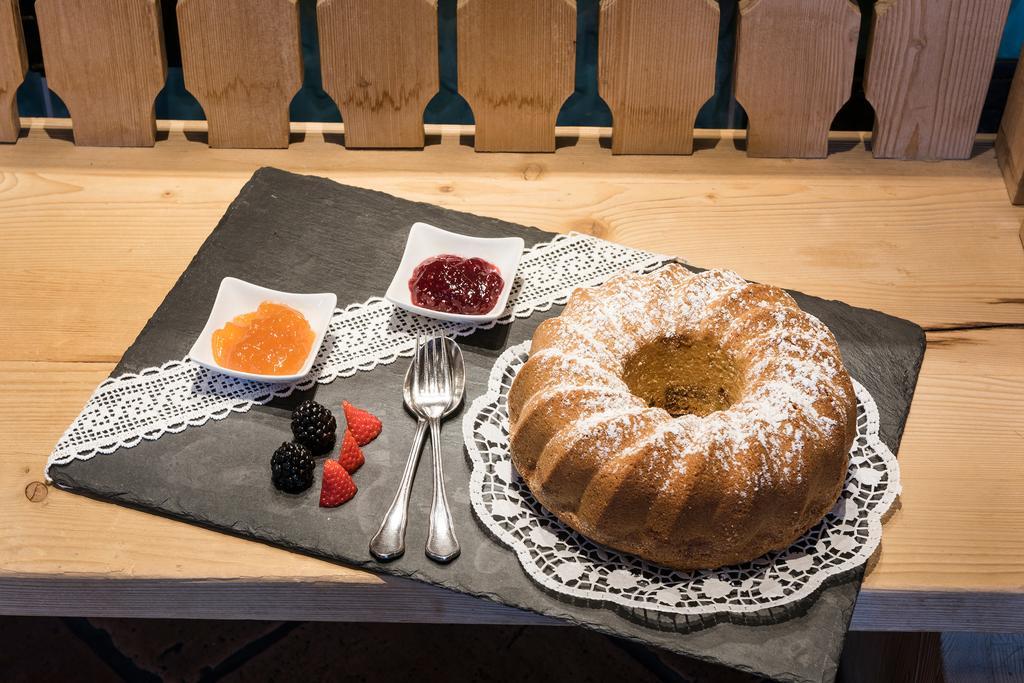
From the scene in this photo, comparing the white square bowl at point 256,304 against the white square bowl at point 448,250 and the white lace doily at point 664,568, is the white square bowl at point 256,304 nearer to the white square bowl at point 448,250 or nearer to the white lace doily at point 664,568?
the white square bowl at point 448,250

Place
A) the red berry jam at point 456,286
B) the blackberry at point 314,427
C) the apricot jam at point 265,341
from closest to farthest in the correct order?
the blackberry at point 314,427, the apricot jam at point 265,341, the red berry jam at point 456,286

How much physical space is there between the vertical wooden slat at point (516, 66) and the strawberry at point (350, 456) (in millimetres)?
989

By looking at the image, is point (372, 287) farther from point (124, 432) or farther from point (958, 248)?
point (958, 248)

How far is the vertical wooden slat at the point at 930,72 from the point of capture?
7.76ft

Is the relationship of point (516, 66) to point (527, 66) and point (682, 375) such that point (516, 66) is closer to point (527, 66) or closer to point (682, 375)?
point (527, 66)

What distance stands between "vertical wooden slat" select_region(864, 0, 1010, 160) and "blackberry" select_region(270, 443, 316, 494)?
1.49m

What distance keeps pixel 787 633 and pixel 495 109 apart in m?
1.38

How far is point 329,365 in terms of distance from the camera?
1.99 m

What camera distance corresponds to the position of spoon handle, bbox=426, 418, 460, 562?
5.42ft

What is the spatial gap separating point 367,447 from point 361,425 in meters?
0.04

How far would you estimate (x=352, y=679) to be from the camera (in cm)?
246

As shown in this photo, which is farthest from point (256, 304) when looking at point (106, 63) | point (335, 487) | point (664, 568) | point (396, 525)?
point (664, 568)

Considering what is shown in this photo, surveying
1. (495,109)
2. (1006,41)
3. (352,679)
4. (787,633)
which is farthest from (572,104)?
(787,633)

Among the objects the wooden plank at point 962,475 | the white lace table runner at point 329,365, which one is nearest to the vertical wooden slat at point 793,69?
the white lace table runner at point 329,365
